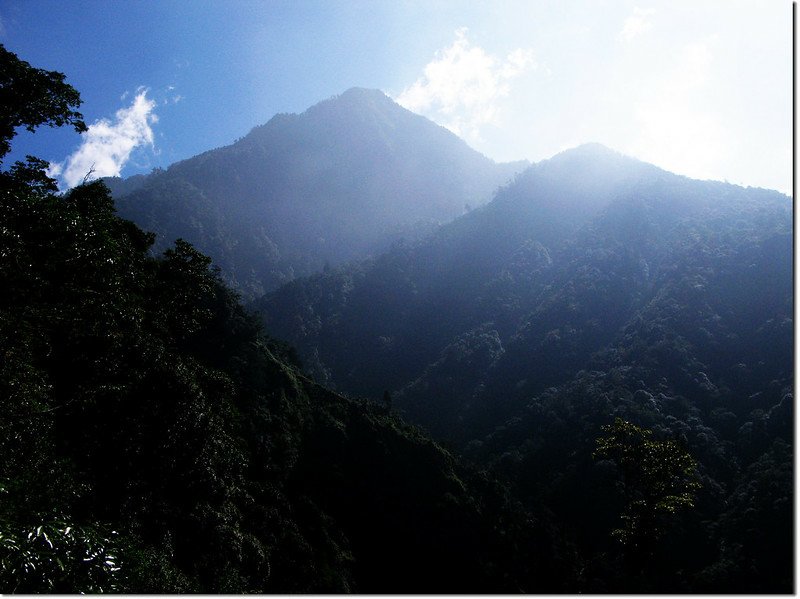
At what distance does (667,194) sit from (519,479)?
148m

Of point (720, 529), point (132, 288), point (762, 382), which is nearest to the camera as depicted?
point (132, 288)

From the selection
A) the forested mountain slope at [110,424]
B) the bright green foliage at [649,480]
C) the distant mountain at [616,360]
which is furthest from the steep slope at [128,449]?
the distant mountain at [616,360]

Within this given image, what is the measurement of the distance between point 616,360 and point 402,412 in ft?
196

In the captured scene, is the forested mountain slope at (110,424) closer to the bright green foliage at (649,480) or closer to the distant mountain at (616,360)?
the bright green foliage at (649,480)

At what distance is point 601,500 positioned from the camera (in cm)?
8750

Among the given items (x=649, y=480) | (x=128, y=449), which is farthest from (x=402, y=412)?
(x=128, y=449)

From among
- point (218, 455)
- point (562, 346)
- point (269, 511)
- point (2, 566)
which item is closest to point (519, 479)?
point (562, 346)

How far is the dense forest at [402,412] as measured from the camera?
1403 cm

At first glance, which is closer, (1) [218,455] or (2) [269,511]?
(1) [218,455]

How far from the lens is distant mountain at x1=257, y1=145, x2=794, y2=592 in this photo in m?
75.9

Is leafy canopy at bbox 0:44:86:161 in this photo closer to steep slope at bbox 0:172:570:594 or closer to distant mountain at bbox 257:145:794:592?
steep slope at bbox 0:172:570:594

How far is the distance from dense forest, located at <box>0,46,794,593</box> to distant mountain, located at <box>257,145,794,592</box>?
0.66 meters

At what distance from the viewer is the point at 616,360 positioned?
125 m

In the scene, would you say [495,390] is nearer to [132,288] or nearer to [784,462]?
[784,462]
